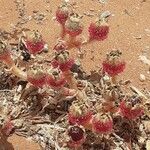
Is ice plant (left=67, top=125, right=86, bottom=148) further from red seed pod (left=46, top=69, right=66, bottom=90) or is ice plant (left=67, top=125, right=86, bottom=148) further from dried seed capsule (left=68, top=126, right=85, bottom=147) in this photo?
red seed pod (left=46, top=69, right=66, bottom=90)

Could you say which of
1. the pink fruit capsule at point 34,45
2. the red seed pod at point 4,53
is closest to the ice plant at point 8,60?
the red seed pod at point 4,53

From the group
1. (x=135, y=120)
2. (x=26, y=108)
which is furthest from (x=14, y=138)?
(x=135, y=120)

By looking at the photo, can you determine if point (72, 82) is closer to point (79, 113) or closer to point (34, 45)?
point (34, 45)

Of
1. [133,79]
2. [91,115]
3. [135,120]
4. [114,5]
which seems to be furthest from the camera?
[114,5]

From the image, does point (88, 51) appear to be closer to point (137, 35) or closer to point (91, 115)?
point (137, 35)

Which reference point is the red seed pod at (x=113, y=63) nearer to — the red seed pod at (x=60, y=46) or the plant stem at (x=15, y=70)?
the red seed pod at (x=60, y=46)

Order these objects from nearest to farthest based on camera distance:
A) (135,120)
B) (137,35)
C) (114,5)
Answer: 1. (135,120)
2. (137,35)
3. (114,5)

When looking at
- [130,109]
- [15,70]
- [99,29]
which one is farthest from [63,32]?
[130,109]

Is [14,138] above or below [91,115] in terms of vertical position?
below
